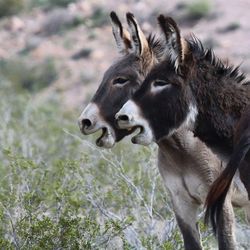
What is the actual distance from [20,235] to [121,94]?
1.47 meters

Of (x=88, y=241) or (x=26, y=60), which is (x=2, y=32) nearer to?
(x=26, y=60)

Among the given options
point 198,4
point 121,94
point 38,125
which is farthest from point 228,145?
point 198,4

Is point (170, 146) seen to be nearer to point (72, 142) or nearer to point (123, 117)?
point (123, 117)

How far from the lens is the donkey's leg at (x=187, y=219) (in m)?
7.91

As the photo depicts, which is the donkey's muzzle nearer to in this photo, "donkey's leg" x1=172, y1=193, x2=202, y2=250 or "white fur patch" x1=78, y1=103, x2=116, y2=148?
"white fur patch" x1=78, y1=103, x2=116, y2=148

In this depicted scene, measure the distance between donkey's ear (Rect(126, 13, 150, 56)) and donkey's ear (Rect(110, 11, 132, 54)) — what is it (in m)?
0.14

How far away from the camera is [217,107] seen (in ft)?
24.0

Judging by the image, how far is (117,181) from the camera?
32.2ft

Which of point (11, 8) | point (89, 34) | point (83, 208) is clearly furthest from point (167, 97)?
point (11, 8)

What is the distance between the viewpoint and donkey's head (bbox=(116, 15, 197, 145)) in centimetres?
718

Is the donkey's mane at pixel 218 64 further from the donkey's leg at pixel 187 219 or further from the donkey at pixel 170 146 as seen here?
the donkey's leg at pixel 187 219

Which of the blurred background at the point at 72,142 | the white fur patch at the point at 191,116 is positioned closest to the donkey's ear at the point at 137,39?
the blurred background at the point at 72,142

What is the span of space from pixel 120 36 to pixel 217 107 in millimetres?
1491

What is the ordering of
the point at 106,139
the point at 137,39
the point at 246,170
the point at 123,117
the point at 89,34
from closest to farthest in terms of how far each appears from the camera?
1. the point at 246,170
2. the point at 123,117
3. the point at 106,139
4. the point at 137,39
5. the point at 89,34
